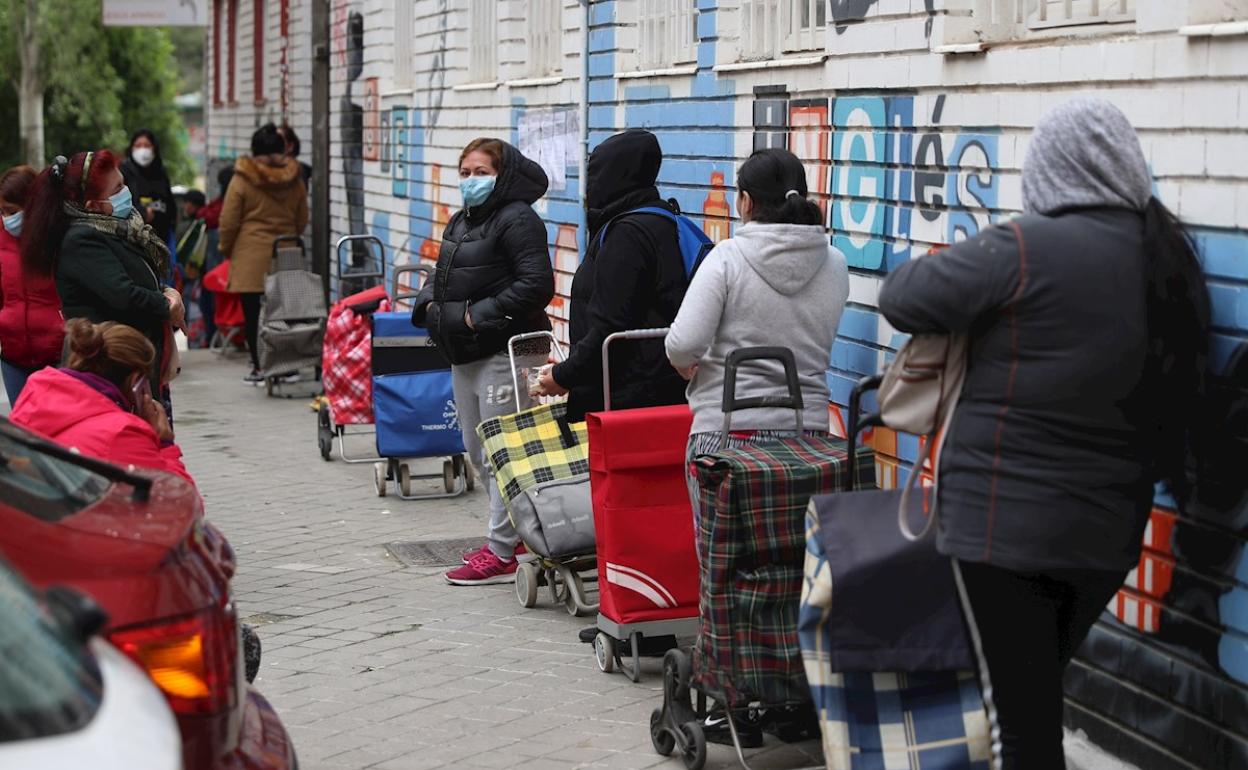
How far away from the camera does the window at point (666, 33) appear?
10111 millimetres

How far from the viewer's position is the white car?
2895 millimetres

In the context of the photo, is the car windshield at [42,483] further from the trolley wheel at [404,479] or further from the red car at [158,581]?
the trolley wheel at [404,479]

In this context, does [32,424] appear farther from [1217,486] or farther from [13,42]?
[13,42]

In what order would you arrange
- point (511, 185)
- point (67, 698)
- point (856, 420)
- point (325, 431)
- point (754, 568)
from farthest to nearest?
1. point (325, 431)
2. point (511, 185)
3. point (754, 568)
4. point (856, 420)
5. point (67, 698)

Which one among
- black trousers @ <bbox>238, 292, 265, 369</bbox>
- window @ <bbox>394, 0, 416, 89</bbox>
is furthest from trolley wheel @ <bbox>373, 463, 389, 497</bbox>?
window @ <bbox>394, 0, 416, 89</bbox>

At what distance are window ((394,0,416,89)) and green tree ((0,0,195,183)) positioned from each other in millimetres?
24052

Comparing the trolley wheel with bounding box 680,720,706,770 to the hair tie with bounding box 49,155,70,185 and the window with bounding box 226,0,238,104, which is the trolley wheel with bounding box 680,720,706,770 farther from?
the window with bounding box 226,0,238,104

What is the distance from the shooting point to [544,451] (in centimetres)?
751

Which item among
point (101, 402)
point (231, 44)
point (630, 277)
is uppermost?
point (231, 44)

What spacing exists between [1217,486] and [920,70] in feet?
8.01

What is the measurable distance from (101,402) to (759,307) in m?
2.12

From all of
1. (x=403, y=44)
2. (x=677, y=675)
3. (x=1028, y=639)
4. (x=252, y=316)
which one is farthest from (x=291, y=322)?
(x=1028, y=639)

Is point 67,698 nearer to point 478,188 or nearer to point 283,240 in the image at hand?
point 478,188

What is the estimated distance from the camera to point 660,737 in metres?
5.87
